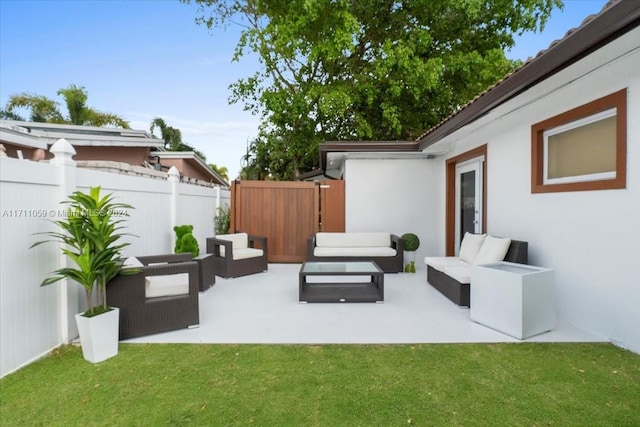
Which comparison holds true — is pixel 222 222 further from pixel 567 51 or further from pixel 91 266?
pixel 567 51

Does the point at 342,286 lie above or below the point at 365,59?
below

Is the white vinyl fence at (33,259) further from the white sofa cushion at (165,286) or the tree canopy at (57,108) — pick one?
the tree canopy at (57,108)

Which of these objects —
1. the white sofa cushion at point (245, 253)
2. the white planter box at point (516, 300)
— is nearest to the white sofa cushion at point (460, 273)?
the white planter box at point (516, 300)

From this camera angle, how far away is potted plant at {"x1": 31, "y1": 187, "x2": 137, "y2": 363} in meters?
3.10

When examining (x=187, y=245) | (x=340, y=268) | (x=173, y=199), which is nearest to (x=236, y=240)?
(x=187, y=245)

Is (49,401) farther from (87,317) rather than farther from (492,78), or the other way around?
(492,78)

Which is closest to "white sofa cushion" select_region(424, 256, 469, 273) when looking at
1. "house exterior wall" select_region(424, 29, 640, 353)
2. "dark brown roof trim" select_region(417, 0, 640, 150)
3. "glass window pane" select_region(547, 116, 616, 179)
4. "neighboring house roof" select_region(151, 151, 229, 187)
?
"house exterior wall" select_region(424, 29, 640, 353)

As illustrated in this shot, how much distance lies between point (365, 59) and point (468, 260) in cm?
989

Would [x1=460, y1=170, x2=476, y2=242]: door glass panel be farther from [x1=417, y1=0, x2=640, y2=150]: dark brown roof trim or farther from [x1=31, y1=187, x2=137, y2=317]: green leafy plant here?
[x1=31, y1=187, x2=137, y2=317]: green leafy plant

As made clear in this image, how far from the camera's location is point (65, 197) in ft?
11.2

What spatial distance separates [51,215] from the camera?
3.30 metres

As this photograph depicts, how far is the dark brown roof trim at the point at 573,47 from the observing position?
2.31m

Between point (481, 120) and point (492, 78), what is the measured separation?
23.7 feet

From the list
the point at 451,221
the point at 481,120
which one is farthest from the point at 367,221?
the point at 481,120
